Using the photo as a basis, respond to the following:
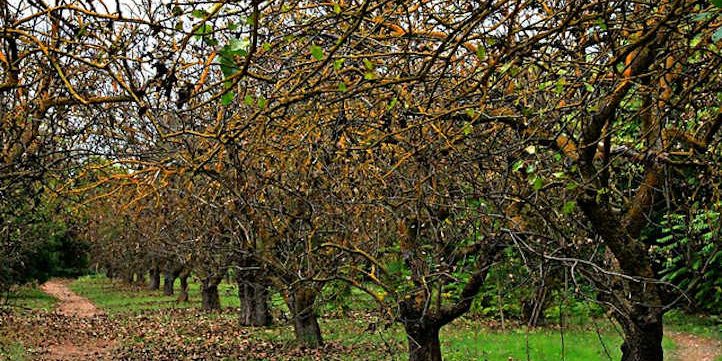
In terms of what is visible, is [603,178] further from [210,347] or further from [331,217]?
[210,347]

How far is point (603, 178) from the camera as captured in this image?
18.4ft

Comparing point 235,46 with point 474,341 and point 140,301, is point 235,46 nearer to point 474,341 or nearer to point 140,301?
point 474,341

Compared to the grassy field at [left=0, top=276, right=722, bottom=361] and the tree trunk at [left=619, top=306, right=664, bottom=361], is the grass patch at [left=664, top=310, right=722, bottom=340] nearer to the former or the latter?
the grassy field at [left=0, top=276, right=722, bottom=361]

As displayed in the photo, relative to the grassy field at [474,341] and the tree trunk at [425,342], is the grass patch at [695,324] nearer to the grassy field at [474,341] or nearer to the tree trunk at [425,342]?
the grassy field at [474,341]

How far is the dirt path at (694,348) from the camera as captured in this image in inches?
603

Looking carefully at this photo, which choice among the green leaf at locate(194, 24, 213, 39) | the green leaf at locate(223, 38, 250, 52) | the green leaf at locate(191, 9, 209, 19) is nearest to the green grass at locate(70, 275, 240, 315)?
the green leaf at locate(194, 24, 213, 39)

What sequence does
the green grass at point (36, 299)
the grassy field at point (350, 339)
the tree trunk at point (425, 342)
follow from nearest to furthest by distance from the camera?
1. the tree trunk at point (425, 342)
2. the grassy field at point (350, 339)
3. the green grass at point (36, 299)

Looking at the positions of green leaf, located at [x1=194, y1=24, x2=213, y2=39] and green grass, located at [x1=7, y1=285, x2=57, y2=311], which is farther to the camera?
green grass, located at [x1=7, y1=285, x2=57, y2=311]

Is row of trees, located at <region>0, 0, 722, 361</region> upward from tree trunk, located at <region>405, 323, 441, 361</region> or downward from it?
upward

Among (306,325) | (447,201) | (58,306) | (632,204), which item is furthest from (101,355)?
(58,306)

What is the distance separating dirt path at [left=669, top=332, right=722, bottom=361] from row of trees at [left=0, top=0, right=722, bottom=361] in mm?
8640

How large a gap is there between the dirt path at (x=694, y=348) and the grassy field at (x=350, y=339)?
1.38 ft

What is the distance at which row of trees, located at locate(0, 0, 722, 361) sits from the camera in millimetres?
3807

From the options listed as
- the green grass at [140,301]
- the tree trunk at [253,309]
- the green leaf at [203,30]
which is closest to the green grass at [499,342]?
the tree trunk at [253,309]
